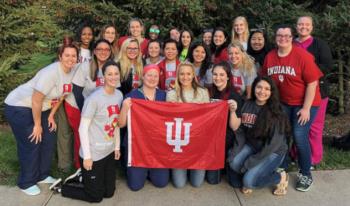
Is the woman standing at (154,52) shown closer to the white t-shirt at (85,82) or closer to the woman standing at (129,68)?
the woman standing at (129,68)

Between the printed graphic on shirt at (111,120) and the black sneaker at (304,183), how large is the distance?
2.33 meters

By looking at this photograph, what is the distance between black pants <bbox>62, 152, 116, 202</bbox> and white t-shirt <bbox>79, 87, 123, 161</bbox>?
0.38 ft

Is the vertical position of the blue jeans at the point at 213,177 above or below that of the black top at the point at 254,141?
below

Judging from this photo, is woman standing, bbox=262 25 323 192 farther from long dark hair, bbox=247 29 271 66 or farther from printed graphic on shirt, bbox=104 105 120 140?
printed graphic on shirt, bbox=104 105 120 140

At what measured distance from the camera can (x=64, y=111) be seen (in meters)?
5.00

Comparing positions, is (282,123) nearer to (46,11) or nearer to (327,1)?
(327,1)

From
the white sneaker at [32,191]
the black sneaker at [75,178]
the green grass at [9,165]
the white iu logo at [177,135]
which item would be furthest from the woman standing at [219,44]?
the white sneaker at [32,191]

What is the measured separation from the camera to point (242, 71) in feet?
16.8

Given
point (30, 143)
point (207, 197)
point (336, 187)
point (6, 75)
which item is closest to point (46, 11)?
point (6, 75)

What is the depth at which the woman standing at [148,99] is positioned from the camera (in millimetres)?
4574

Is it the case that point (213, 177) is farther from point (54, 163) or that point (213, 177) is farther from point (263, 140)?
point (54, 163)

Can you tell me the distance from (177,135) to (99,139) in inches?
38.0

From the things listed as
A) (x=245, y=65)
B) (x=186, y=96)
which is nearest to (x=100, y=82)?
(x=186, y=96)

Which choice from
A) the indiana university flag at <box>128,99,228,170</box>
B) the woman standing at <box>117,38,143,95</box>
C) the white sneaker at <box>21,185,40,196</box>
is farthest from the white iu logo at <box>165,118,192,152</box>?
the white sneaker at <box>21,185,40,196</box>
